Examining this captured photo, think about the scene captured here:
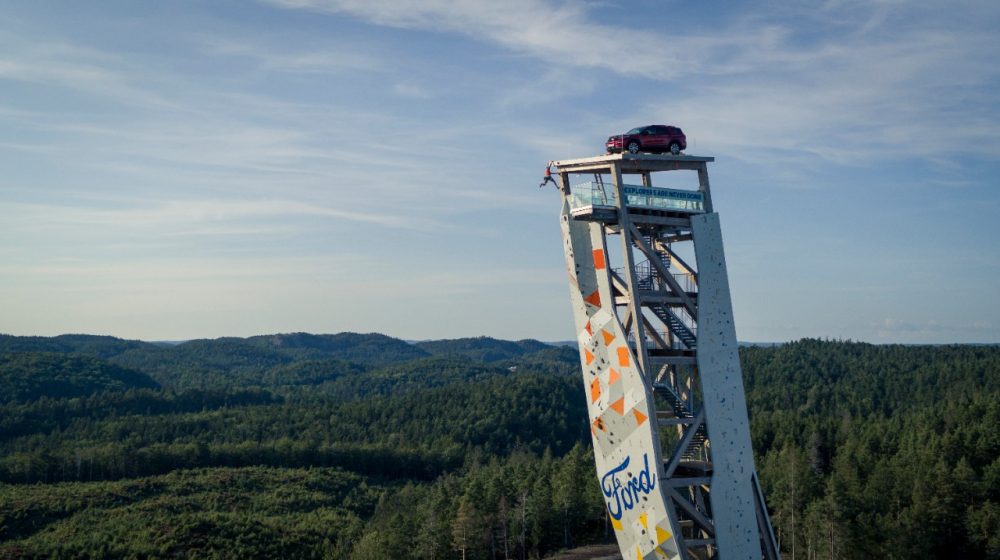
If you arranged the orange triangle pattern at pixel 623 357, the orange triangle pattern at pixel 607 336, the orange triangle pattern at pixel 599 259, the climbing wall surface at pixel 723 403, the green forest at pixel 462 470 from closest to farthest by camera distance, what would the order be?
the climbing wall surface at pixel 723 403 < the orange triangle pattern at pixel 623 357 < the orange triangle pattern at pixel 607 336 < the orange triangle pattern at pixel 599 259 < the green forest at pixel 462 470

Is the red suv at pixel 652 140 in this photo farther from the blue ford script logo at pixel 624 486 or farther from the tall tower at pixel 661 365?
the blue ford script logo at pixel 624 486

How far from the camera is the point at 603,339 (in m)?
27.0

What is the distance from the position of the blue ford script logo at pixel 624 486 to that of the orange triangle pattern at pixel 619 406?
1.53 m

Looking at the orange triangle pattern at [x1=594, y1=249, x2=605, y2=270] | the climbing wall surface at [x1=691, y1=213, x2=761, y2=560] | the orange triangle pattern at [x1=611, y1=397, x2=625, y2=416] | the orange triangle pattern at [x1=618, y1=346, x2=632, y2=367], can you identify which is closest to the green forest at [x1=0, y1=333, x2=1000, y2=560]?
the climbing wall surface at [x1=691, y1=213, x2=761, y2=560]

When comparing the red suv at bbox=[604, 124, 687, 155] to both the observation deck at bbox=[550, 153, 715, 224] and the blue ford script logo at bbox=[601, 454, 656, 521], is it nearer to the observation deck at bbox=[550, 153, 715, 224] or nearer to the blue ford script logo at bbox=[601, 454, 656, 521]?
the observation deck at bbox=[550, 153, 715, 224]

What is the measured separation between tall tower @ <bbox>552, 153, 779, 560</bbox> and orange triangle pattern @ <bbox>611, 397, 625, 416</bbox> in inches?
1.7

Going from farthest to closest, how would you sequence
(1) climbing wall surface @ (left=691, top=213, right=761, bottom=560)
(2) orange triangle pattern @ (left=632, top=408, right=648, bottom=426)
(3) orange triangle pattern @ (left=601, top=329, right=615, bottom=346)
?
(3) orange triangle pattern @ (left=601, top=329, right=615, bottom=346) < (1) climbing wall surface @ (left=691, top=213, right=761, bottom=560) < (2) orange triangle pattern @ (left=632, top=408, right=648, bottom=426)

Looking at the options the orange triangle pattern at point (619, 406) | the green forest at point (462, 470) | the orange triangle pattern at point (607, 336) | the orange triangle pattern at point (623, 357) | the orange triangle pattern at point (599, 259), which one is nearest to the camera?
the orange triangle pattern at point (623, 357)

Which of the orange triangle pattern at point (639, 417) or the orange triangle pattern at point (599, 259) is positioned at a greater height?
the orange triangle pattern at point (599, 259)

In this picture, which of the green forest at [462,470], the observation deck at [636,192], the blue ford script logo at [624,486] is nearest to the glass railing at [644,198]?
the observation deck at [636,192]

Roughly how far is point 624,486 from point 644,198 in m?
9.59

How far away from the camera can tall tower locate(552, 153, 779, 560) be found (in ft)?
83.8

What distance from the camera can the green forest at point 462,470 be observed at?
49.3 metres

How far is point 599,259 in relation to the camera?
27.1m
